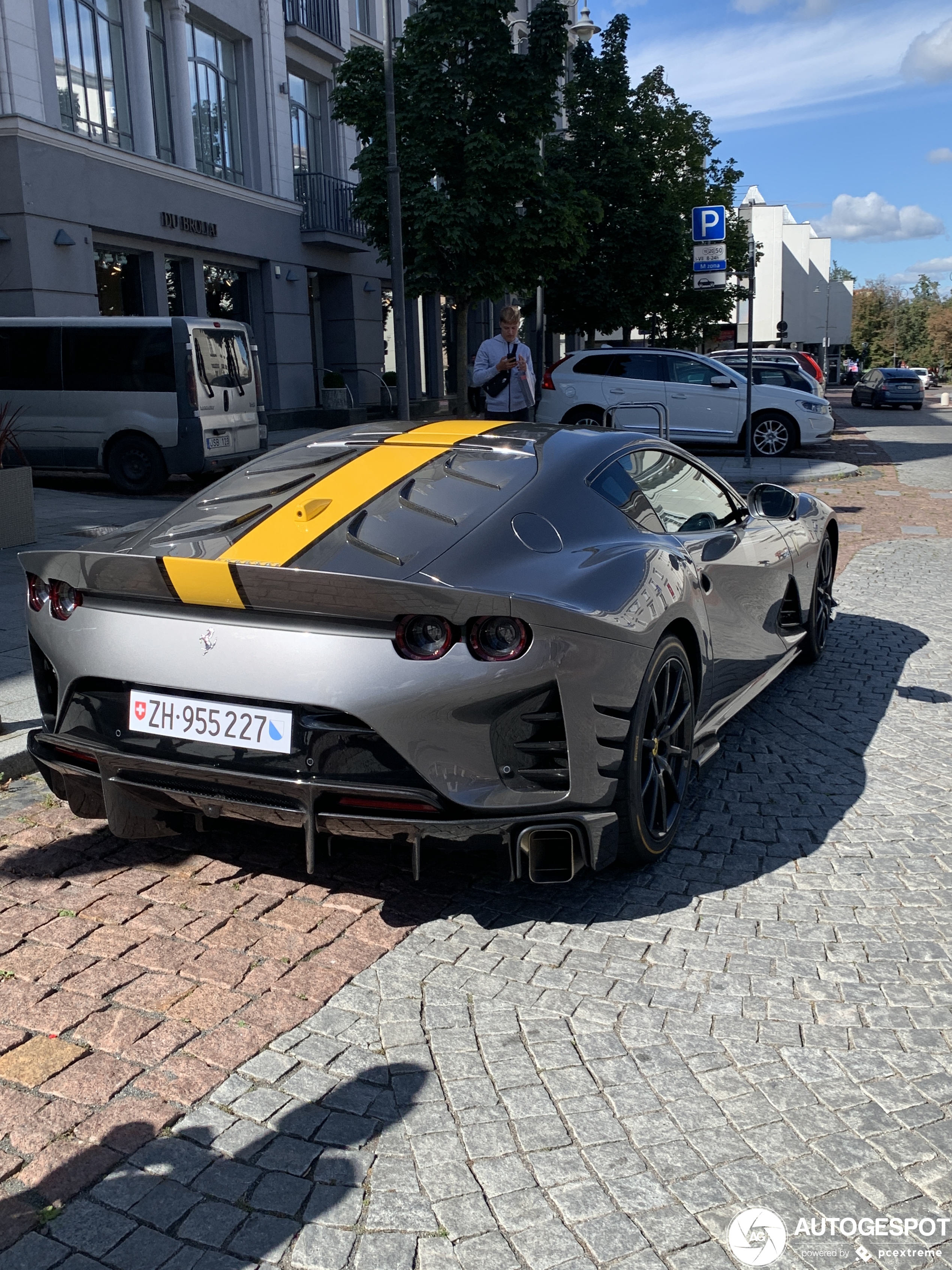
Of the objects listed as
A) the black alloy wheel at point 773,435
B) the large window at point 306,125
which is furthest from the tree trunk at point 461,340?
the large window at point 306,125

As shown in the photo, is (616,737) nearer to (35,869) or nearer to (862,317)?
(35,869)

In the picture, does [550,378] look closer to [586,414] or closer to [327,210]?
[586,414]

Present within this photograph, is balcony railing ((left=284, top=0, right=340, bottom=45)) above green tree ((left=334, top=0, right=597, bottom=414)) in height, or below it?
above

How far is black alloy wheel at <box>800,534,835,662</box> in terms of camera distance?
6496mm

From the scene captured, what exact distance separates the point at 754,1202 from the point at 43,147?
19.0 metres

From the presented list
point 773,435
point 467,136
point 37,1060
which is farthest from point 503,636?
point 467,136

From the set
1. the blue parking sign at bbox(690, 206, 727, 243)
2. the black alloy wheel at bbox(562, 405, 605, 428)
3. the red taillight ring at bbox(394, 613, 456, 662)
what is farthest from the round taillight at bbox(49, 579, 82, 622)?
the black alloy wheel at bbox(562, 405, 605, 428)

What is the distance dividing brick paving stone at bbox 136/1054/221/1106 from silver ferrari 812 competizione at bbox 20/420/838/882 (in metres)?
0.73

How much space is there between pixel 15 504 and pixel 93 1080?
26.5 ft

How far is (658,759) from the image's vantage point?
12.7ft

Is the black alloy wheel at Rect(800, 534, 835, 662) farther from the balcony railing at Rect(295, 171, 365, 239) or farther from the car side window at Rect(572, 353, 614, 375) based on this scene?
the balcony railing at Rect(295, 171, 365, 239)

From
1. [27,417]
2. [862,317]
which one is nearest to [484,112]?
[27,417]

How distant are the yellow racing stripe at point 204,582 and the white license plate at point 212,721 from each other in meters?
0.28

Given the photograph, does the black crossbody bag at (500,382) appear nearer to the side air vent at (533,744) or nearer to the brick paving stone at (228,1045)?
the side air vent at (533,744)
